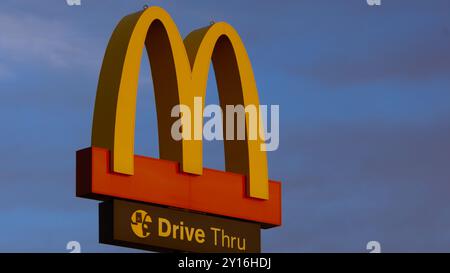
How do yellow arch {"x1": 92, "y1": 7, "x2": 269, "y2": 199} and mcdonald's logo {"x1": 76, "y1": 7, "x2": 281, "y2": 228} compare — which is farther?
yellow arch {"x1": 92, "y1": 7, "x2": 269, "y2": 199}

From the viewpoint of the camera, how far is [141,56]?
74.9 feet

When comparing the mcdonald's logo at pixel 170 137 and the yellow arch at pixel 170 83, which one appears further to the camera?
the yellow arch at pixel 170 83

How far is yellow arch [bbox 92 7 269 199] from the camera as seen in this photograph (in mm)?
22297

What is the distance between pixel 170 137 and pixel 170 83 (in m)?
1.01

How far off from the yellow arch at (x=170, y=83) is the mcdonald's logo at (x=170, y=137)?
2 cm

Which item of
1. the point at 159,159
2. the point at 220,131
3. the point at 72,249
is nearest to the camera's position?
the point at 72,249

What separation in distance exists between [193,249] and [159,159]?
1.77m

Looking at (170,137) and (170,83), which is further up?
(170,83)

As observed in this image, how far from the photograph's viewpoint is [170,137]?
23516 mm

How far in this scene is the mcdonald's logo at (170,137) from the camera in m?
22.1

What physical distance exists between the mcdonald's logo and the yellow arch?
18 mm
